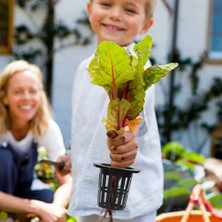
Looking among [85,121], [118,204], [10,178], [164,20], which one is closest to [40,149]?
[10,178]

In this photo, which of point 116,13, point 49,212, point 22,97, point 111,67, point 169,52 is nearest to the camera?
point 111,67

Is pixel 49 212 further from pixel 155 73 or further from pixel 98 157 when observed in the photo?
pixel 155 73

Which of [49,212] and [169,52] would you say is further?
[169,52]

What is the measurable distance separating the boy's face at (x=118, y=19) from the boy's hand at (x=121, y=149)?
579mm

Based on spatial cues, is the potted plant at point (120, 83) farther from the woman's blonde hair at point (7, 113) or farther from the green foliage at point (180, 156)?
the green foliage at point (180, 156)

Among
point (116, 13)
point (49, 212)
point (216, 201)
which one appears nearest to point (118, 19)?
point (116, 13)

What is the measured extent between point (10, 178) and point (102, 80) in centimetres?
182

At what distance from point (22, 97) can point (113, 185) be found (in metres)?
1.79

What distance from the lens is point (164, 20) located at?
7.87 m

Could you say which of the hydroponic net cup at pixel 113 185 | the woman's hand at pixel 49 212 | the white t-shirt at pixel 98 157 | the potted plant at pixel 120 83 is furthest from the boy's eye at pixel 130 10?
the woman's hand at pixel 49 212

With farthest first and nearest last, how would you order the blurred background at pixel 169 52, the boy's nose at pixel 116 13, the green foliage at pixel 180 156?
the blurred background at pixel 169 52, the green foliage at pixel 180 156, the boy's nose at pixel 116 13

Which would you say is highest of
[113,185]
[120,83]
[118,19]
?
[118,19]

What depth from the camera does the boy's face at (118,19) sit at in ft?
7.35

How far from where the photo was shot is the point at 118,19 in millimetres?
2244
